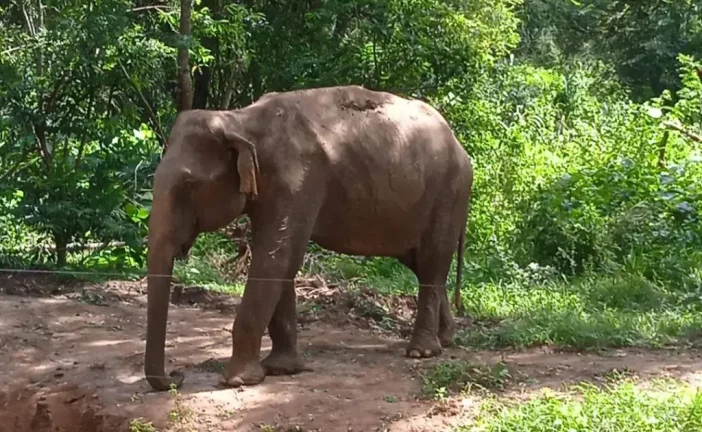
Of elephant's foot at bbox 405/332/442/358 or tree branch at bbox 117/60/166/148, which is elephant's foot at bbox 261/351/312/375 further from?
tree branch at bbox 117/60/166/148

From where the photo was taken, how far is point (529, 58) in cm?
2264

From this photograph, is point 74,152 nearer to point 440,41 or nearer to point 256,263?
point 440,41

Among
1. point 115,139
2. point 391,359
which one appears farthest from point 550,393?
point 115,139

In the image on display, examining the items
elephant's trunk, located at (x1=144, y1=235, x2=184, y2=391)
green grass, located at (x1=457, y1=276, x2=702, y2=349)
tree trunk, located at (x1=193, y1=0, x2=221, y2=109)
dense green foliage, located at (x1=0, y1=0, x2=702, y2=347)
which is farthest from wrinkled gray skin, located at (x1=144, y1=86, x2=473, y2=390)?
tree trunk, located at (x1=193, y1=0, x2=221, y2=109)

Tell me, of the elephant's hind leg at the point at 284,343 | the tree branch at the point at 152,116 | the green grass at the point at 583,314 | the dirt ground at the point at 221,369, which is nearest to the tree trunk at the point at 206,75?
the tree branch at the point at 152,116

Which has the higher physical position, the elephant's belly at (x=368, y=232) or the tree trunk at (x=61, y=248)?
→ the elephant's belly at (x=368, y=232)

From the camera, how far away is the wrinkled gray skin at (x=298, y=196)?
5.63 m

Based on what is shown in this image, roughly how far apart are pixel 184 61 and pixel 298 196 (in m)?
4.91

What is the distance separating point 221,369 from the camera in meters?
6.43

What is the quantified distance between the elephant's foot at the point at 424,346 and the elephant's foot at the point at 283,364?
2.58 ft

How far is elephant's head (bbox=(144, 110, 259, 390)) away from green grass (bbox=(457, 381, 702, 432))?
184cm

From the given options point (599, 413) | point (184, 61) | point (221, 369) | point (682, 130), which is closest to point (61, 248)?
point (184, 61)

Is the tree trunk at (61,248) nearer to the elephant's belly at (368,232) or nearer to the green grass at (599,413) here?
the elephant's belly at (368,232)

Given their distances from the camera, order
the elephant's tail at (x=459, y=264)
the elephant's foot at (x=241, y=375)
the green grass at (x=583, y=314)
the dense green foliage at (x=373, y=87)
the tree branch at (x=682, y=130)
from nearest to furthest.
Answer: the elephant's foot at (x=241, y=375), the green grass at (x=583, y=314), the elephant's tail at (x=459, y=264), the dense green foliage at (x=373, y=87), the tree branch at (x=682, y=130)
